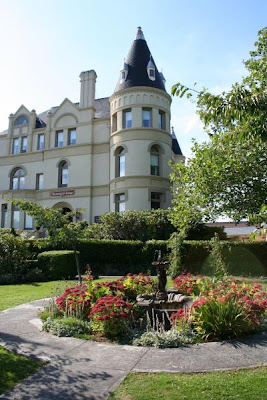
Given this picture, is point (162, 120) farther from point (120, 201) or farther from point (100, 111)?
point (120, 201)

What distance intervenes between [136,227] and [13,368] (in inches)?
743

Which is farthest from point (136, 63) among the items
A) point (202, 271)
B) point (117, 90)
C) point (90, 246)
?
point (202, 271)

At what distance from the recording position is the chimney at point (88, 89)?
1363 inches

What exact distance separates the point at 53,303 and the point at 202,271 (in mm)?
11301

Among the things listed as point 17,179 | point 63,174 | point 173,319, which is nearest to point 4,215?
point 17,179

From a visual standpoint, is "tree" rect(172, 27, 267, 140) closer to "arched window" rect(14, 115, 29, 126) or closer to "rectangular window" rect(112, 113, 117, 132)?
"rectangular window" rect(112, 113, 117, 132)

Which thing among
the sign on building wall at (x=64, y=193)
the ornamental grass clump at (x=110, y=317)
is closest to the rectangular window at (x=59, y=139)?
the sign on building wall at (x=64, y=193)

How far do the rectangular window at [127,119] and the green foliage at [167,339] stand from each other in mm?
25884

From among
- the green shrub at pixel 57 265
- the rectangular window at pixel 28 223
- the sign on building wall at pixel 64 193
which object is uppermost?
the sign on building wall at pixel 64 193

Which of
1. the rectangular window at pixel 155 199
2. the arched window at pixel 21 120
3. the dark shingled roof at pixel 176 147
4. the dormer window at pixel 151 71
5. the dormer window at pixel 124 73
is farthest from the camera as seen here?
the dark shingled roof at pixel 176 147

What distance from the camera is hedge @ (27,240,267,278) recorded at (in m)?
17.8

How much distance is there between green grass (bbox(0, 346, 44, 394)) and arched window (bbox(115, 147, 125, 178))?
25.3m

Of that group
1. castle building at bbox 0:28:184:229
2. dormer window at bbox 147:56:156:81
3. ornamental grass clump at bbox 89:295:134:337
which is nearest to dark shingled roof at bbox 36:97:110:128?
castle building at bbox 0:28:184:229

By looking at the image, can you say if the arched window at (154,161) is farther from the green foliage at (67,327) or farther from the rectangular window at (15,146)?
the green foliage at (67,327)
